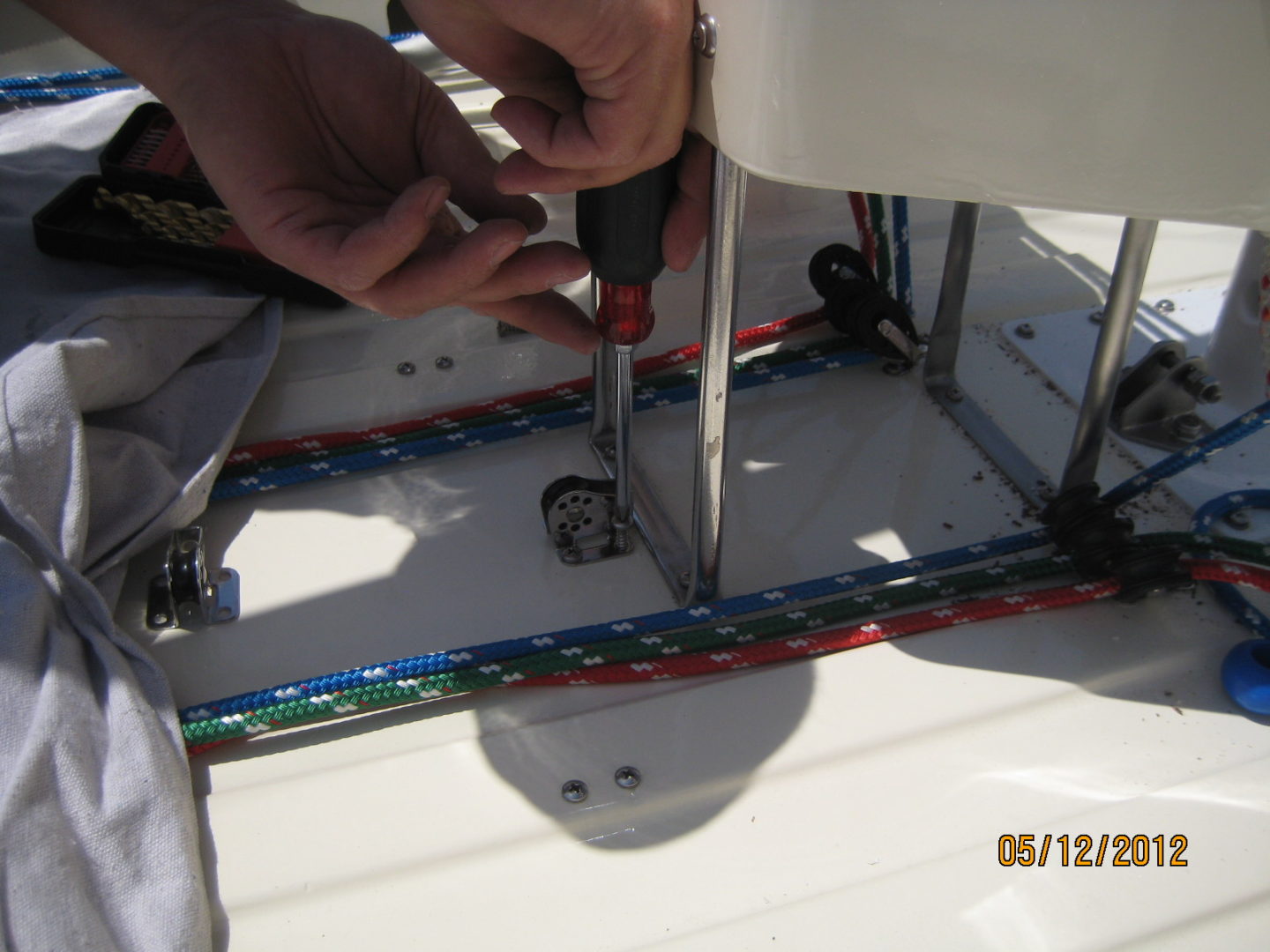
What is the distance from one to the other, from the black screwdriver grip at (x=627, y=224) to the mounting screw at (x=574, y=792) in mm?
357

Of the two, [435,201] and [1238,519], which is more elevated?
[435,201]

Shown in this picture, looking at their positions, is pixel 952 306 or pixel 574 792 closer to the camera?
pixel 574 792

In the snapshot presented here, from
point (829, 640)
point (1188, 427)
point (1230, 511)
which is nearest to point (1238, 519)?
point (1230, 511)

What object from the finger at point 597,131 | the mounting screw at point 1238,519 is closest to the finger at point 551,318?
the finger at point 597,131

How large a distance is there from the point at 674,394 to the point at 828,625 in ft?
1.07

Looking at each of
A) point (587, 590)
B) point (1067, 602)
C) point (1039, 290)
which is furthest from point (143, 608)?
point (1039, 290)

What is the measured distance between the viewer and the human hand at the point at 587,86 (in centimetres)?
57

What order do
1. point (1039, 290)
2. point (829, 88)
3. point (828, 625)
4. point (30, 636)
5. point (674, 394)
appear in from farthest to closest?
point (1039, 290)
point (674, 394)
point (828, 625)
point (30, 636)
point (829, 88)

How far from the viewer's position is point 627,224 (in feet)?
2.41

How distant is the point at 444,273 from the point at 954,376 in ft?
1.98

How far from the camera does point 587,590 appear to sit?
0.90 meters

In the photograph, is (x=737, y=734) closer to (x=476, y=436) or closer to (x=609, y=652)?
(x=609, y=652)

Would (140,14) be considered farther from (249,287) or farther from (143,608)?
(143,608)
